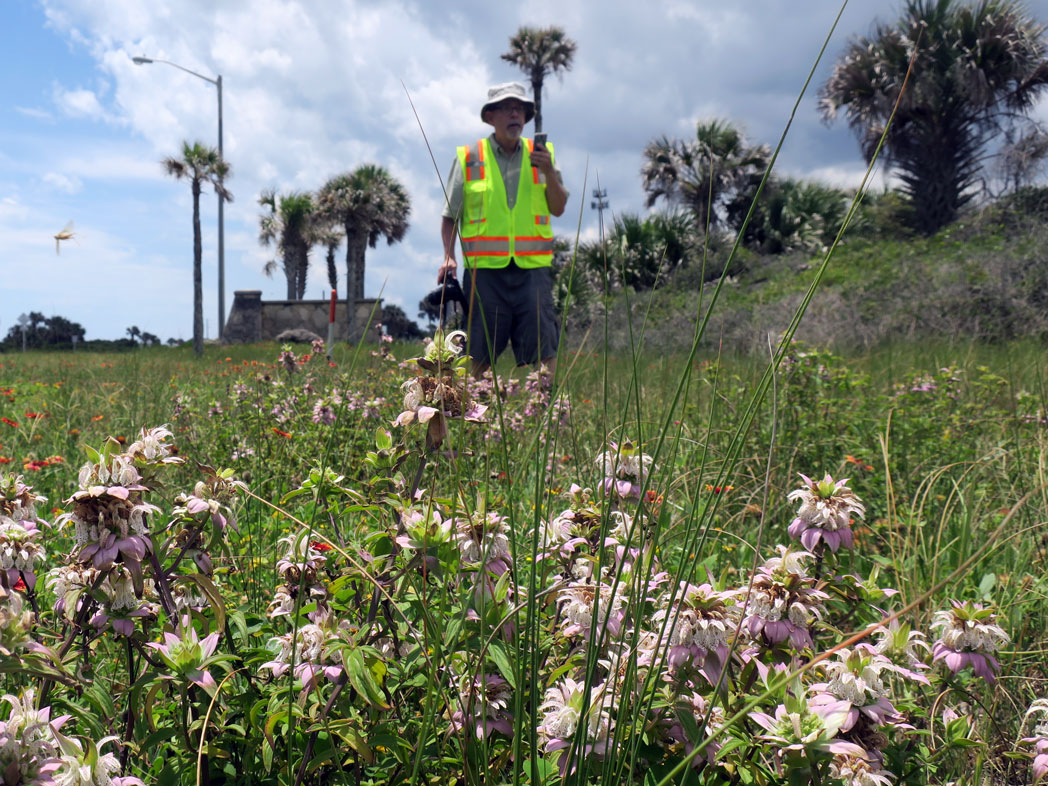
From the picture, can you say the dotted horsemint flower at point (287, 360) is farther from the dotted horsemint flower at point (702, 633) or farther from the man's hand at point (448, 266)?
the dotted horsemint flower at point (702, 633)

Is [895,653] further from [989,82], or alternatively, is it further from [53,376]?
[989,82]

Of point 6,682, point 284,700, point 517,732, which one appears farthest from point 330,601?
point 6,682

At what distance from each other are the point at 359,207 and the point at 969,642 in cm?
3090

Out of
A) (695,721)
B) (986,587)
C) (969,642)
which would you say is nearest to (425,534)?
(695,721)

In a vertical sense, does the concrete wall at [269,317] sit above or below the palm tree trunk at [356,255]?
below

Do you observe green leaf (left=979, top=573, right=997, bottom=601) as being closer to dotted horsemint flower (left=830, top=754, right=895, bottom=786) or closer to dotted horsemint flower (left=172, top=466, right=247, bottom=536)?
dotted horsemint flower (left=830, top=754, right=895, bottom=786)

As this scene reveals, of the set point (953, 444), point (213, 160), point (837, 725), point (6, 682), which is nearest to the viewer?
point (837, 725)

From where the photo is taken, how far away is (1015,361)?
233 inches

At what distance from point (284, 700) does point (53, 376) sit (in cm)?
802

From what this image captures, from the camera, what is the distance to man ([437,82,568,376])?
16.3 ft

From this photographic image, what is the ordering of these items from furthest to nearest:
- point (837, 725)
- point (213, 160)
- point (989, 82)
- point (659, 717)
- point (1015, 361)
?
point (213, 160) < point (989, 82) < point (1015, 361) < point (659, 717) < point (837, 725)

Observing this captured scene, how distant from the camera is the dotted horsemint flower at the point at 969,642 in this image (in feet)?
3.65

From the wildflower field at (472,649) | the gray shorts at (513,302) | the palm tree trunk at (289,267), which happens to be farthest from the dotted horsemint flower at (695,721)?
the palm tree trunk at (289,267)

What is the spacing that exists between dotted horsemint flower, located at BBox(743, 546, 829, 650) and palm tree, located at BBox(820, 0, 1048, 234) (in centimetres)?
2136
